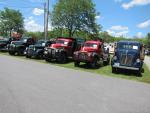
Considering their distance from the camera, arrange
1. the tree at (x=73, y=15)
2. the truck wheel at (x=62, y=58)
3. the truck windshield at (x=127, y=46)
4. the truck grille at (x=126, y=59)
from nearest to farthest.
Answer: the truck grille at (x=126, y=59) → the truck windshield at (x=127, y=46) → the truck wheel at (x=62, y=58) → the tree at (x=73, y=15)

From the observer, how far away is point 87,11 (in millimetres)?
49812

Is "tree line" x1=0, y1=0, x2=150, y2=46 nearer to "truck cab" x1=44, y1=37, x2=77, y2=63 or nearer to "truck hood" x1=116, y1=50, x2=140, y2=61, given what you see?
"truck cab" x1=44, y1=37, x2=77, y2=63

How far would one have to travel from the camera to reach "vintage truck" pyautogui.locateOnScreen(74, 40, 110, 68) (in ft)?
69.2

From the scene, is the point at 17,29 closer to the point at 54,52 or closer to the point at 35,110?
the point at 54,52

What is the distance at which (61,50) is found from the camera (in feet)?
79.6

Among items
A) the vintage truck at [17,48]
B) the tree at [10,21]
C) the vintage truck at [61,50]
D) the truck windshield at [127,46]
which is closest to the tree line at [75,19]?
the vintage truck at [17,48]

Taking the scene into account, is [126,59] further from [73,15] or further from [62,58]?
[73,15]

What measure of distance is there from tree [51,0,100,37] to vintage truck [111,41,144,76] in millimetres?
30131

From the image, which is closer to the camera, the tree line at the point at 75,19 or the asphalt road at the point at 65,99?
the asphalt road at the point at 65,99

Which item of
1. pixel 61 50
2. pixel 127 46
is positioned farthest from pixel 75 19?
pixel 127 46

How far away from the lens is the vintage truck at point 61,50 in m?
23.7

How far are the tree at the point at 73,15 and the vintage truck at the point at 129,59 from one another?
1186 inches

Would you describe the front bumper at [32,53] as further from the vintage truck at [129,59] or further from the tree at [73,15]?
the tree at [73,15]

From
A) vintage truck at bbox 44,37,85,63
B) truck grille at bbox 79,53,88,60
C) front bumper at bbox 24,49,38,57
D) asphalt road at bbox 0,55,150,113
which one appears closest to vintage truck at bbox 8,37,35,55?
front bumper at bbox 24,49,38,57
